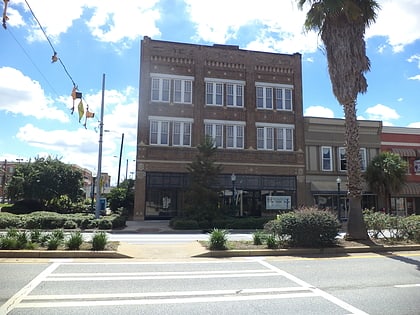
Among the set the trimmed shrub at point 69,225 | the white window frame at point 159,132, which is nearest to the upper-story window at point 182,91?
the white window frame at point 159,132

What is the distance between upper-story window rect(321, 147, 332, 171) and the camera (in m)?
32.6

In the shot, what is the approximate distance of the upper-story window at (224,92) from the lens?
3108 cm

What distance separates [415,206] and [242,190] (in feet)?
54.3

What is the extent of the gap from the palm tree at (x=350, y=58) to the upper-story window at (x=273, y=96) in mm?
15849

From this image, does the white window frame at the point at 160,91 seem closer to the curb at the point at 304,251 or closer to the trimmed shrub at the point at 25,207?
the trimmed shrub at the point at 25,207

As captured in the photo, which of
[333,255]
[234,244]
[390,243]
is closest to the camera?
[333,255]

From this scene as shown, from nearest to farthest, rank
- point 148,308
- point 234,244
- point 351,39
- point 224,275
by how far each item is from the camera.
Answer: point 148,308 → point 224,275 → point 234,244 → point 351,39

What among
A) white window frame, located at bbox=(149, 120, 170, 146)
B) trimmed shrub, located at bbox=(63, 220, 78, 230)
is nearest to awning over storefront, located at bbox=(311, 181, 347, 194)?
white window frame, located at bbox=(149, 120, 170, 146)

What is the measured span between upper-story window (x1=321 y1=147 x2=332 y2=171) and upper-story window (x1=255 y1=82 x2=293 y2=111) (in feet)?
15.3

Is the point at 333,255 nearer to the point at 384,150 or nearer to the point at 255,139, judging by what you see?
the point at 255,139

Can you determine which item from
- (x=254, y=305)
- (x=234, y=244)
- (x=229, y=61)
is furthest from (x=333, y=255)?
(x=229, y=61)

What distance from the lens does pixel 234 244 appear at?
1352 centimetres

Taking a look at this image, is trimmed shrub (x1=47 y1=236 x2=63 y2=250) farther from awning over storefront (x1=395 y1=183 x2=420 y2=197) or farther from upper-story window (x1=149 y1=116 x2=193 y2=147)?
awning over storefront (x1=395 y1=183 x2=420 y2=197)

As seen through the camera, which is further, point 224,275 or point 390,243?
point 390,243
